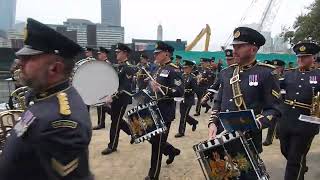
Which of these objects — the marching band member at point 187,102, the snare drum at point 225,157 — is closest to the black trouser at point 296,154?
the snare drum at point 225,157

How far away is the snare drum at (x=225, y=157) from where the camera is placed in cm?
410

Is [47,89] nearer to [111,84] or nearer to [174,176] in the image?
[174,176]

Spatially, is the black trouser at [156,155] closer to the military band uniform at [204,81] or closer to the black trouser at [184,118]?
the black trouser at [184,118]

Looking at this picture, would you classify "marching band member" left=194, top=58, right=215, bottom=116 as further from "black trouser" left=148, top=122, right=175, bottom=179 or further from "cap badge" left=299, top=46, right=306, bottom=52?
"cap badge" left=299, top=46, right=306, bottom=52

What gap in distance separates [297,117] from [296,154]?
0.57m

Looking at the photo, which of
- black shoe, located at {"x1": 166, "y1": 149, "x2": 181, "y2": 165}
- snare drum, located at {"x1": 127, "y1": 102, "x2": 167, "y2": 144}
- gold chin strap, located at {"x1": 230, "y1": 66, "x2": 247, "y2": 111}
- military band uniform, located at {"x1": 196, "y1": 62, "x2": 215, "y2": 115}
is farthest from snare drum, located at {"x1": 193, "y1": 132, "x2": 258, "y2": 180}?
military band uniform, located at {"x1": 196, "y1": 62, "x2": 215, "y2": 115}

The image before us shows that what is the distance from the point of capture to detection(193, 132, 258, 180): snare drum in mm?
4102

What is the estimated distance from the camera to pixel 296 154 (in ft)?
18.4

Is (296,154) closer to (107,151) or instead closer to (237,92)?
(237,92)

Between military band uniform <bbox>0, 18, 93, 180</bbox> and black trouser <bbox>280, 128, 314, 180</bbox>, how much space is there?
3.86 m

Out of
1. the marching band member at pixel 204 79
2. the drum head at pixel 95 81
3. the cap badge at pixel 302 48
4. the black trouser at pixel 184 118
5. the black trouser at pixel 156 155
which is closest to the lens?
the cap badge at pixel 302 48

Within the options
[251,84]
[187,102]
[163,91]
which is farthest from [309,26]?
[251,84]

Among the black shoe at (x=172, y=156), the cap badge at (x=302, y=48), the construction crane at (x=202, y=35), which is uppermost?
the construction crane at (x=202, y=35)

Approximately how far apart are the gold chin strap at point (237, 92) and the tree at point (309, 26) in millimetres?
28277
